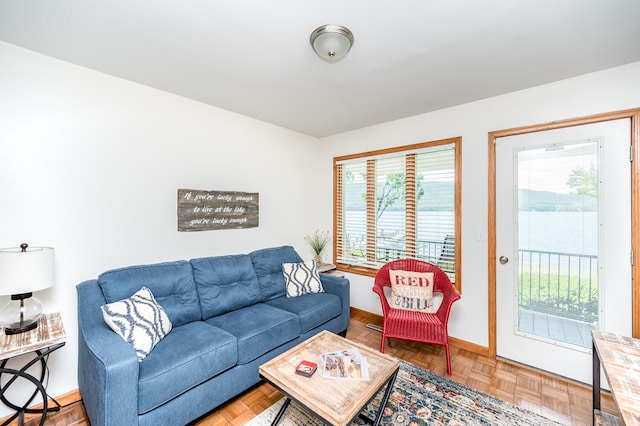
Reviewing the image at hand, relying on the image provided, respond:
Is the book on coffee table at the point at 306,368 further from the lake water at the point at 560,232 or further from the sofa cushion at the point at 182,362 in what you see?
the lake water at the point at 560,232

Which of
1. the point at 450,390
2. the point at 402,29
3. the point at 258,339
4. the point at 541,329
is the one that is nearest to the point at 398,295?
the point at 450,390

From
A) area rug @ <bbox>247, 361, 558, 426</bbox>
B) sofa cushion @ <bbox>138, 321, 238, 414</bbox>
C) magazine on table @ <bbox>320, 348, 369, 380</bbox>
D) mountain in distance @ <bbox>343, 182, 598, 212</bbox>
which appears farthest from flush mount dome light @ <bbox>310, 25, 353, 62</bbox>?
area rug @ <bbox>247, 361, 558, 426</bbox>

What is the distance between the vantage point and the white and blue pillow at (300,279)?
9.89ft

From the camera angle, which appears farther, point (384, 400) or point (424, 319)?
point (424, 319)

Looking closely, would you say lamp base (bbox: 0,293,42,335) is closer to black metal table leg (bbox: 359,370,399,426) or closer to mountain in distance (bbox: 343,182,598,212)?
black metal table leg (bbox: 359,370,399,426)

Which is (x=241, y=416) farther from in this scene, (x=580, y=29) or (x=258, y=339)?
(x=580, y=29)

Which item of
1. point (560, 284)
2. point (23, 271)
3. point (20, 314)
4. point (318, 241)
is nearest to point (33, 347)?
point (20, 314)

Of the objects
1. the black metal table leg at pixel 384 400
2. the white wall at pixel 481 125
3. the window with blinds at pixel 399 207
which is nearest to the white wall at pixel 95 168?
the window with blinds at pixel 399 207

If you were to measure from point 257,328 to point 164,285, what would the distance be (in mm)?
872

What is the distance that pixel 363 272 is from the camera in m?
3.67

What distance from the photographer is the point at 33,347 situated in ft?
4.97

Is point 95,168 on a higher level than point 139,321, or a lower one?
higher

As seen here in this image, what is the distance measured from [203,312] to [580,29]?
3411mm

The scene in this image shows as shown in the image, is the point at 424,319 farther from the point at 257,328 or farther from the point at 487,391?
the point at 257,328
